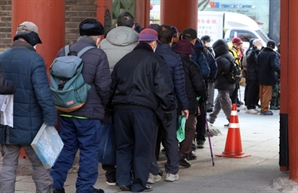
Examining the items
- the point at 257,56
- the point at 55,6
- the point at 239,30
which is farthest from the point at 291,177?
the point at 239,30

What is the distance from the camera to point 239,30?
35.5 meters

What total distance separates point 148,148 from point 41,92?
1.70 m

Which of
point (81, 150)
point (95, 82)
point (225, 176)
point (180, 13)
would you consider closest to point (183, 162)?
point (225, 176)

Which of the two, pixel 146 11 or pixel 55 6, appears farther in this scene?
pixel 146 11

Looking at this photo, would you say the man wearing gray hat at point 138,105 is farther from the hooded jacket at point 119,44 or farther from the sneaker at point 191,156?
the sneaker at point 191,156

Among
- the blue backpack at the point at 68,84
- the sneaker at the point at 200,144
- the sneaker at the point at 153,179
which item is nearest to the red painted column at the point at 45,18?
the blue backpack at the point at 68,84

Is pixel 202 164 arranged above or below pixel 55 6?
below

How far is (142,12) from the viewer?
43.4 feet

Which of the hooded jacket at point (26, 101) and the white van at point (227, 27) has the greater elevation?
the white van at point (227, 27)

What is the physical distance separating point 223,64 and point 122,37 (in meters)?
6.01

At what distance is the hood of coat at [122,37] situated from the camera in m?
8.20

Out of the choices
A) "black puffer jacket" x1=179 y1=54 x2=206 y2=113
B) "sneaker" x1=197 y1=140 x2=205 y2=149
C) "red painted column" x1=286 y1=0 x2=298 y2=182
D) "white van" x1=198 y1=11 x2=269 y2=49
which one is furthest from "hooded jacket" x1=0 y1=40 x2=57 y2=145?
"white van" x1=198 y1=11 x2=269 y2=49

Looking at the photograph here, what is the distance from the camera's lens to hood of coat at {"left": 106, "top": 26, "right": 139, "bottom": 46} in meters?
8.20

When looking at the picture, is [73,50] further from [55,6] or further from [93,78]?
[55,6]
